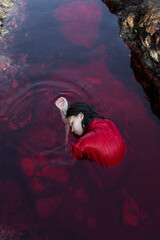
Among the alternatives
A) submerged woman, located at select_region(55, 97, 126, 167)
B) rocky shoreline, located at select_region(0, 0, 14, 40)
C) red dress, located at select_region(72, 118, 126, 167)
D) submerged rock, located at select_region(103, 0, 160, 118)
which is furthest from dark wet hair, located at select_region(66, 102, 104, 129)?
rocky shoreline, located at select_region(0, 0, 14, 40)

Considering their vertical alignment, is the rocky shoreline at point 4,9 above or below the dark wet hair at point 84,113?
above

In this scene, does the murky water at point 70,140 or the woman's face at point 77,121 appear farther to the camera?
the woman's face at point 77,121

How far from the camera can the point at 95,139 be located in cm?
224

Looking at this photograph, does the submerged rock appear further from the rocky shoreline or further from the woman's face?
the rocky shoreline

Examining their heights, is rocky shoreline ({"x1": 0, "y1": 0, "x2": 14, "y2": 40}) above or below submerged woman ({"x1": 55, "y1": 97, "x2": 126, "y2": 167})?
above

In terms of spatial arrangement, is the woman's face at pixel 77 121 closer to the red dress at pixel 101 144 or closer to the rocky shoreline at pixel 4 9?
the red dress at pixel 101 144

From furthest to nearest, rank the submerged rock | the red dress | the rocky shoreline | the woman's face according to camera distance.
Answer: the rocky shoreline → the submerged rock → the woman's face → the red dress

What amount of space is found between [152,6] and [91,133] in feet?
12.0

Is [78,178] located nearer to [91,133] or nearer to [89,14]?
[91,133]

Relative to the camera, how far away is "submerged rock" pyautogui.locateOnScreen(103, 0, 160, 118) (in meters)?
3.68

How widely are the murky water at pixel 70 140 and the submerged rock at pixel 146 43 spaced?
186mm

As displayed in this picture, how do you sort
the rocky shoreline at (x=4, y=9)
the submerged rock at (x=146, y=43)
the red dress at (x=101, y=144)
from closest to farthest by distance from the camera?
the red dress at (x=101, y=144), the submerged rock at (x=146, y=43), the rocky shoreline at (x=4, y=9)

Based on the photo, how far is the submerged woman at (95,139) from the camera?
225 cm

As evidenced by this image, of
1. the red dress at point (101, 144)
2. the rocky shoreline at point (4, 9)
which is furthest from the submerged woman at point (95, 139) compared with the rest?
the rocky shoreline at point (4, 9)
